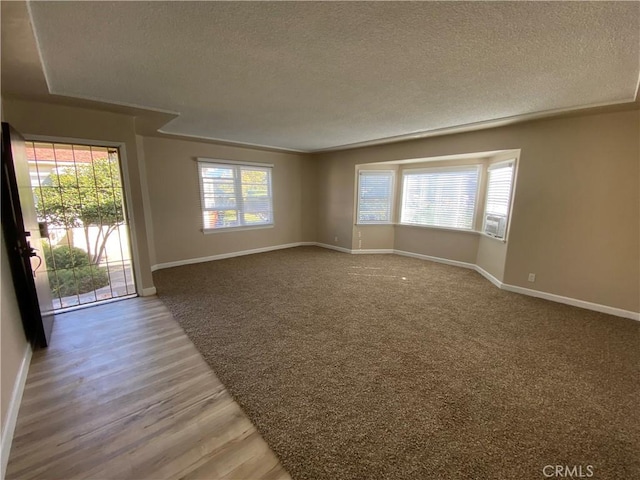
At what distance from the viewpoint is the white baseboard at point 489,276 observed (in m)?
3.93

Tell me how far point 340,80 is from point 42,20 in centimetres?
189

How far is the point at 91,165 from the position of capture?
14.4 ft

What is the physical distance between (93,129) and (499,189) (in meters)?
5.54

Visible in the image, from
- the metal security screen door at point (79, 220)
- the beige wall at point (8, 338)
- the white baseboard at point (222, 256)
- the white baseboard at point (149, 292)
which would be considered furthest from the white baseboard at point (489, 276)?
the metal security screen door at point (79, 220)

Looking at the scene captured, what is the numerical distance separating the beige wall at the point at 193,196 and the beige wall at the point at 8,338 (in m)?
2.72

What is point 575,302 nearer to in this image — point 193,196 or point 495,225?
point 495,225

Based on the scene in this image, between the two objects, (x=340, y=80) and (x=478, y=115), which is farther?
(x=478, y=115)

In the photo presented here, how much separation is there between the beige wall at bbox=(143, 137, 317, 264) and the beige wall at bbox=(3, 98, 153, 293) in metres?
1.40

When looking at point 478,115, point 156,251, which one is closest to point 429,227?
point 478,115

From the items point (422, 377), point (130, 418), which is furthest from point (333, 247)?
point (130, 418)

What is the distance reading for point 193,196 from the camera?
504 cm

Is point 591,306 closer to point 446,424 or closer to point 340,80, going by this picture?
point 446,424

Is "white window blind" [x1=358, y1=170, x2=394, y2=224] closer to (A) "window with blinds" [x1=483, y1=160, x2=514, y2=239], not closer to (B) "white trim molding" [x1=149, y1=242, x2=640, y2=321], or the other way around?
(B) "white trim molding" [x1=149, y1=242, x2=640, y2=321]

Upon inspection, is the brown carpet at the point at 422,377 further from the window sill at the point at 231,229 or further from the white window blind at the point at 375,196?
the white window blind at the point at 375,196
